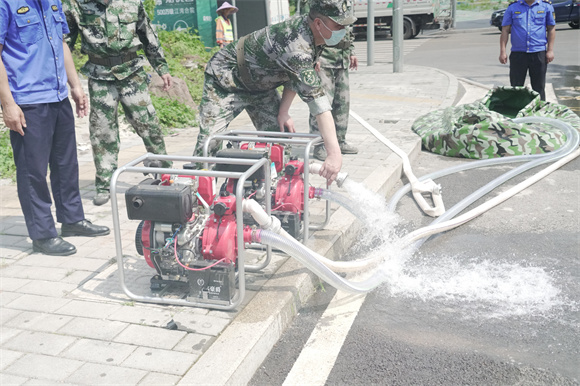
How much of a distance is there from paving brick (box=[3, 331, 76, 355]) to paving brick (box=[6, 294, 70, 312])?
0.88 feet

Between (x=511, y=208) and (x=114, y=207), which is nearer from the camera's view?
(x=114, y=207)

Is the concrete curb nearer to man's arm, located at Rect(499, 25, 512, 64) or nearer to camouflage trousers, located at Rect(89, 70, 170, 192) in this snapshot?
camouflage trousers, located at Rect(89, 70, 170, 192)

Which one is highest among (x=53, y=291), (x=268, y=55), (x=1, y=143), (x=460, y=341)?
(x=268, y=55)

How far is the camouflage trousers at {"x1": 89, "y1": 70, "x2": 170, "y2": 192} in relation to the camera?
5148 mm

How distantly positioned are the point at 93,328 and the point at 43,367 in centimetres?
38

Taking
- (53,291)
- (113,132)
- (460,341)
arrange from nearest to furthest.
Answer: (460,341) → (53,291) → (113,132)

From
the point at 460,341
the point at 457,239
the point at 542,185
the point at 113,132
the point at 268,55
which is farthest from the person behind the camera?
the point at 542,185

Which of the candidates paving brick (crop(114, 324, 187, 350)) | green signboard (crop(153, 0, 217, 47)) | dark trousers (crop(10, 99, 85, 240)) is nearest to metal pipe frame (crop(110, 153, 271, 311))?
paving brick (crop(114, 324, 187, 350))

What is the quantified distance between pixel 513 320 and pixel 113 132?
3.70m

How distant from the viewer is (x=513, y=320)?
10.9 ft

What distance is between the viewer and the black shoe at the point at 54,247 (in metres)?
4.01

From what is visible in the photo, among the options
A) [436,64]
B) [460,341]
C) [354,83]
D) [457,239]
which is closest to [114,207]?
[460,341]

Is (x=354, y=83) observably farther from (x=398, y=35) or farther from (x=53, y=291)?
(x=53, y=291)

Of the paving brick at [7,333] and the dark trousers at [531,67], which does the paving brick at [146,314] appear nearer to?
the paving brick at [7,333]
